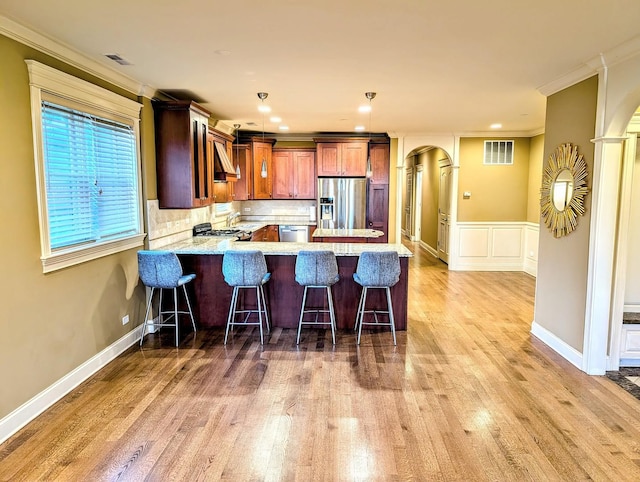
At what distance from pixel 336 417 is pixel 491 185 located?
639 cm

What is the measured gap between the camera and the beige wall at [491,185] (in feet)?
25.6

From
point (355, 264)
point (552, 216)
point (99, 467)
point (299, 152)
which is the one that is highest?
point (299, 152)

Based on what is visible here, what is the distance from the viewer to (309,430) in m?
2.68

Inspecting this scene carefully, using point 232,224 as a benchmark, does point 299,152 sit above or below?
above

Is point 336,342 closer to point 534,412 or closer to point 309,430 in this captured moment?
point 309,430

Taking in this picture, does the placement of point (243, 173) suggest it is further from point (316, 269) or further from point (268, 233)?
point (316, 269)

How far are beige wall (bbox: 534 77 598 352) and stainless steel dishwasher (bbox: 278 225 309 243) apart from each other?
14.4 feet

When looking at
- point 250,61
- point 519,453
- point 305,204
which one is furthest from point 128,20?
point 305,204

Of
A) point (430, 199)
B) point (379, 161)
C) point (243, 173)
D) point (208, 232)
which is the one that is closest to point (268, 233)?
point (243, 173)

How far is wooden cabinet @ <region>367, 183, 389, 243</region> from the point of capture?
7.84m

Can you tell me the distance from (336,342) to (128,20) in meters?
3.23

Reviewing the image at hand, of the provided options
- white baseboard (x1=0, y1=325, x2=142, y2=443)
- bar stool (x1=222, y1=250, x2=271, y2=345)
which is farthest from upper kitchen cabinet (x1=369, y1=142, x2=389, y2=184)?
white baseboard (x1=0, y1=325, x2=142, y2=443)

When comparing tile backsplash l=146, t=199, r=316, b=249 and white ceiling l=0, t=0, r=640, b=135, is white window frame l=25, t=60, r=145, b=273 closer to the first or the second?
white ceiling l=0, t=0, r=640, b=135

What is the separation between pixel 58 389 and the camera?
308 cm
